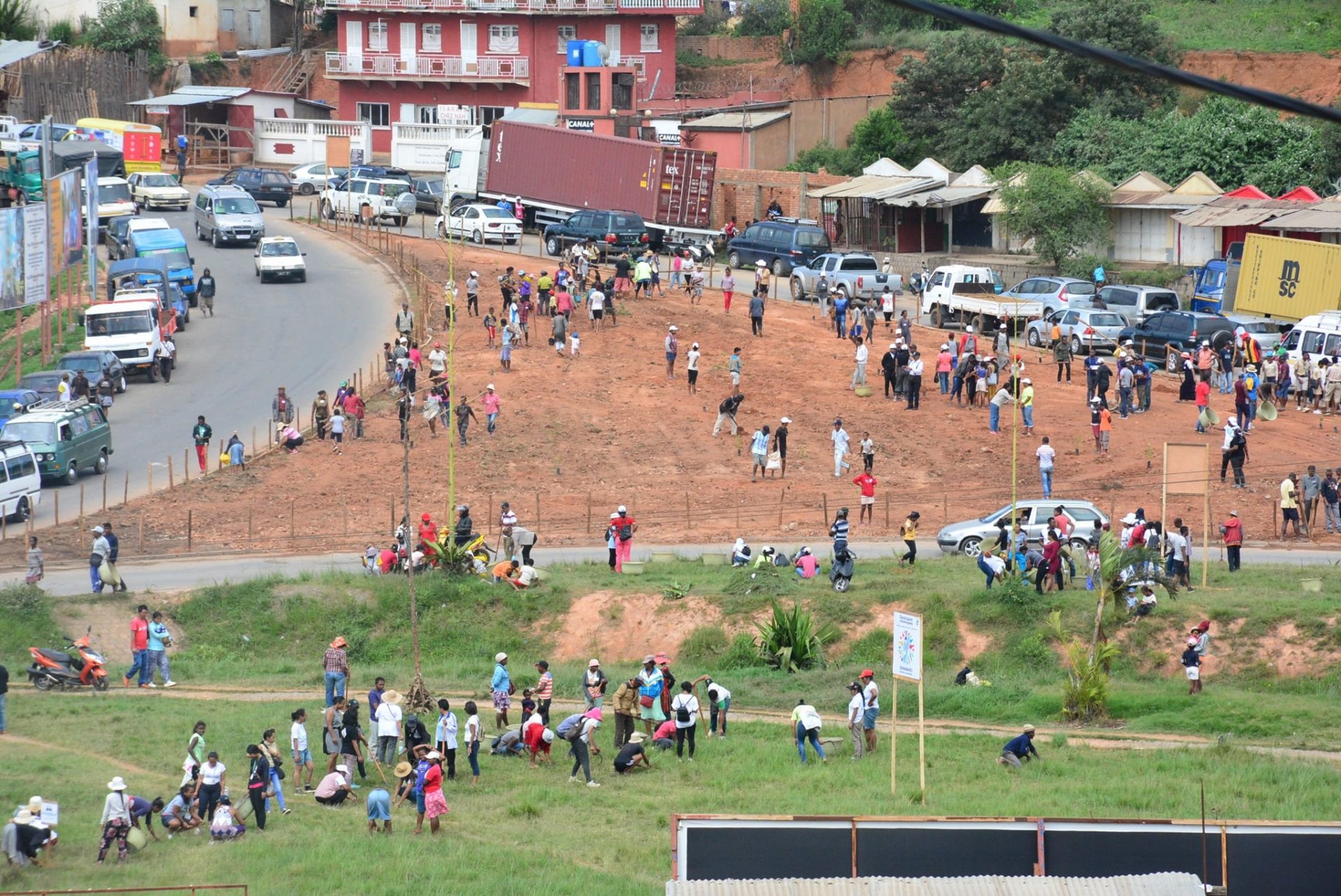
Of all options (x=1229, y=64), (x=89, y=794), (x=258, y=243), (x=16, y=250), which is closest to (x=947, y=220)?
(x=1229, y=64)

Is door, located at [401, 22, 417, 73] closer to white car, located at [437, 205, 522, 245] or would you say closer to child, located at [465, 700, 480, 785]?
white car, located at [437, 205, 522, 245]

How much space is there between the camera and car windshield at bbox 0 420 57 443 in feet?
116

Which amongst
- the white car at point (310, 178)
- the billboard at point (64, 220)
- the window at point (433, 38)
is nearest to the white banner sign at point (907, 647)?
the billboard at point (64, 220)

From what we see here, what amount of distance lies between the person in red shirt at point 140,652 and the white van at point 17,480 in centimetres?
Answer: 859

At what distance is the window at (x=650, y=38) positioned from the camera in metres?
79.6

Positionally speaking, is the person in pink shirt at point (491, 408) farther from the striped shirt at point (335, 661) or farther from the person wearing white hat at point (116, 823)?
the person wearing white hat at point (116, 823)

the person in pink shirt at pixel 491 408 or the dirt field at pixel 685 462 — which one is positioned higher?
the person in pink shirt at pixel 491 408

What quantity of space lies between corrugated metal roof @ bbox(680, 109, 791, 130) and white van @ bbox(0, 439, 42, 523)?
137 feet

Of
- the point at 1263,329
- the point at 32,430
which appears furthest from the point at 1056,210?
the point at 32,430

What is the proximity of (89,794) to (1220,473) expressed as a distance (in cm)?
2513

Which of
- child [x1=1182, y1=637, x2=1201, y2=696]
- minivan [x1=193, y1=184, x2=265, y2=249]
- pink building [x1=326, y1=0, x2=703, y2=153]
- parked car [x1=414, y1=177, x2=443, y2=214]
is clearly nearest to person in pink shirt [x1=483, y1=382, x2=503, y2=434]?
child [x1=1182, y1=637, x2=1201, y2=696]

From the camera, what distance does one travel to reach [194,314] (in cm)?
5072

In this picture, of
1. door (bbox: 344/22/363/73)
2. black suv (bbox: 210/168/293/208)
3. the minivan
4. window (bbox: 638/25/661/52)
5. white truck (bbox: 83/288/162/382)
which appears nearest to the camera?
white truck (bbox: 83/288/162/382)

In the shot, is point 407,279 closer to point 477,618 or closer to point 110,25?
point 477,618
